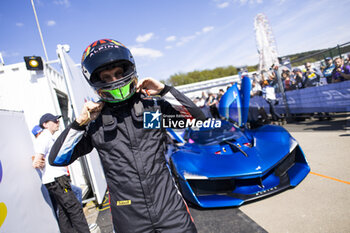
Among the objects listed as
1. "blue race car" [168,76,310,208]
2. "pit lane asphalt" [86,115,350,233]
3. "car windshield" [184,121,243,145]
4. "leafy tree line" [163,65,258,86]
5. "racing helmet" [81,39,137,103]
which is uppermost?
"leafy tree line" [163,65,258,86]

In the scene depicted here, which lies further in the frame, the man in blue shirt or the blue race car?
the man in blue shirt

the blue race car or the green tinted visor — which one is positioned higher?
the green tinted visor

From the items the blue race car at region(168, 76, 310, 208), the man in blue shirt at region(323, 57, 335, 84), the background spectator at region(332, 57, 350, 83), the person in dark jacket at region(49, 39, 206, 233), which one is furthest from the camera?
the man in blue shirt at region(323, 57, 335, 84)

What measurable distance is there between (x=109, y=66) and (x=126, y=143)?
1.79ft

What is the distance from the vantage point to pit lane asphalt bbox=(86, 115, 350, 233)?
1988 millimetres

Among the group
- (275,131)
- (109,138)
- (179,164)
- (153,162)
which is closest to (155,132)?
(153,162)

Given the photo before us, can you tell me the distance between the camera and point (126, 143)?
138 centimetres

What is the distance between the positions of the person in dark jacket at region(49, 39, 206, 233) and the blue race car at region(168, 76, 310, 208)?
1272 mm

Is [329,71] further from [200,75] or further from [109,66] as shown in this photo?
[200,75]

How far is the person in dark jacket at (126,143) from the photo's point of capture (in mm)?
1330

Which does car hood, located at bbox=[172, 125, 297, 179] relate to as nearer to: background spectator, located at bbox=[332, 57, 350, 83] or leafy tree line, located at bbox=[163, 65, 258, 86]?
background spectator, located at bbox=[332, 57, 350, 83]

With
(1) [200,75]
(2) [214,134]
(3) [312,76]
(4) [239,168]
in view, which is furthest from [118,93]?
(1) [200,75]

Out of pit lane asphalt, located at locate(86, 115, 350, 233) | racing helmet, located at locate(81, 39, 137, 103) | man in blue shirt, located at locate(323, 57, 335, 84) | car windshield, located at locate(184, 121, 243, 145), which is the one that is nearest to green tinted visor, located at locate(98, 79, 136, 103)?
racing helmet, located at locate(81, 39, 137, 103)

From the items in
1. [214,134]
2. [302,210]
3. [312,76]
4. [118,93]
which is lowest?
[302,210]
